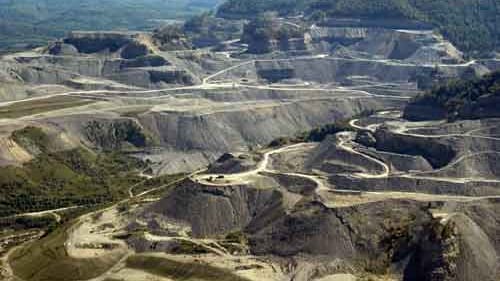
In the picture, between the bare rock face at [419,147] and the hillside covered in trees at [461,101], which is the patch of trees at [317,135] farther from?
the bare rock face at [419,147]

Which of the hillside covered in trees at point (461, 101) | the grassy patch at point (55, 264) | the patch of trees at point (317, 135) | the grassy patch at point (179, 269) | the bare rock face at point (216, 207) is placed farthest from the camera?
the patch of trees at point (317, 135)

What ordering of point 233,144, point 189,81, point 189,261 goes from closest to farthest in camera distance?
point 189,261 < point 233,144 < point 189,81

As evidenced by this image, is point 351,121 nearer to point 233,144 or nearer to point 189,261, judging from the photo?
point 233,144

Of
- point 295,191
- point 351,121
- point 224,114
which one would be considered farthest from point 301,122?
point 295,191

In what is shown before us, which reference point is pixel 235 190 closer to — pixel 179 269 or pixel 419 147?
pixel 179 269

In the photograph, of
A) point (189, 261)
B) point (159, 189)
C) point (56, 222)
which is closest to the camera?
point (189, 261)

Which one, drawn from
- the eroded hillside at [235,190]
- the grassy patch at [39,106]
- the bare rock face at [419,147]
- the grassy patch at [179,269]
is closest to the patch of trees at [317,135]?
the eroded hillside at [235,190]

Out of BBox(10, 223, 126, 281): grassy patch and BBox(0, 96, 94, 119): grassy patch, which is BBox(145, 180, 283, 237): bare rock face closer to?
BBox(10, 223, 126, 281): grassy patch
